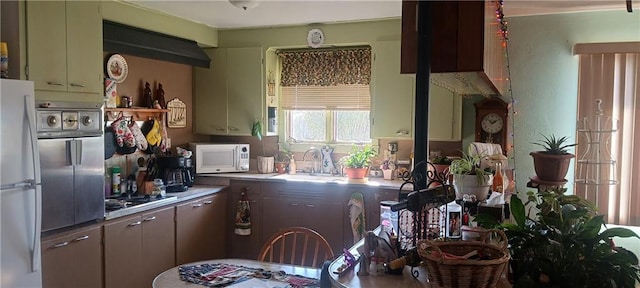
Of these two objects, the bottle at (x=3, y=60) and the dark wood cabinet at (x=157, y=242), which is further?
the dark wood cabinet at (x=157, y=242)

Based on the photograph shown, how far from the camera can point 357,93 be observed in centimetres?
477

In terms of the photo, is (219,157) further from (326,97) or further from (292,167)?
(326,97)

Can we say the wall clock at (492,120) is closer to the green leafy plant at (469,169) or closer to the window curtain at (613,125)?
the window curtain at (613,125)

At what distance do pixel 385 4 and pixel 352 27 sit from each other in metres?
0.68

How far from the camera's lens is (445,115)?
421 cm

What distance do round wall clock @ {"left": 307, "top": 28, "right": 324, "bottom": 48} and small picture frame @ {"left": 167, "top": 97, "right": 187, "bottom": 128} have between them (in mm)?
1429

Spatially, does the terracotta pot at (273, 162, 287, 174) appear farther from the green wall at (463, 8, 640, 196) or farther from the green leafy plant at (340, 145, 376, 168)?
the green wall at (463, 8, 640, 196)

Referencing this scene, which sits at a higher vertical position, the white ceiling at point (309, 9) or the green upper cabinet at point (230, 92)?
the white ceiling at point (309, 9)

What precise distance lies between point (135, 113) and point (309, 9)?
5.79 feet

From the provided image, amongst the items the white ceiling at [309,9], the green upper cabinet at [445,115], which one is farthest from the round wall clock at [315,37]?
the green upper cabinet at [445,115]

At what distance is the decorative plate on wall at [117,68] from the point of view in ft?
13.0

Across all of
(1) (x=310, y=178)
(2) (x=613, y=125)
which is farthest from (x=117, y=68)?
(2) (x=613, y=125)

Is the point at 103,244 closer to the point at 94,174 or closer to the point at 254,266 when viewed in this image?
the point at 94,174

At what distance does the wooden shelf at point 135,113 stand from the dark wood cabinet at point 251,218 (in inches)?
36.5
